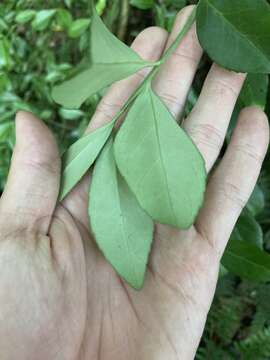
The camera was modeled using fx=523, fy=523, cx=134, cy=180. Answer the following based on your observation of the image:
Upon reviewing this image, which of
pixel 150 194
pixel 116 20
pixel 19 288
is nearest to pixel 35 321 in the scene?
Answer: pixel 19 288

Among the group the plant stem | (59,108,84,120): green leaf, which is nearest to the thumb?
the plant stem

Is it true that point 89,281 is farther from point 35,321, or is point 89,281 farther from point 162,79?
point 162,79

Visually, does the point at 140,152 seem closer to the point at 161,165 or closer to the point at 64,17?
the point at 161,165

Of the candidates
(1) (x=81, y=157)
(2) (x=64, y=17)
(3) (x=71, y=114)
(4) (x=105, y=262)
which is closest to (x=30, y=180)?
(1) (x=81, y=157)

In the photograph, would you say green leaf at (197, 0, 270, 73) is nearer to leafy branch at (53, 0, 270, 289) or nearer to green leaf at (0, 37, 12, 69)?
leafy branch at (53, 0, 270, 289)

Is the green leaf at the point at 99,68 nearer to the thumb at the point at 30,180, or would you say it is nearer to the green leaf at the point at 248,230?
the thumb at the point at 30,180

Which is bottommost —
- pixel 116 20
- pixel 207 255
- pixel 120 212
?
pixel 207 255
